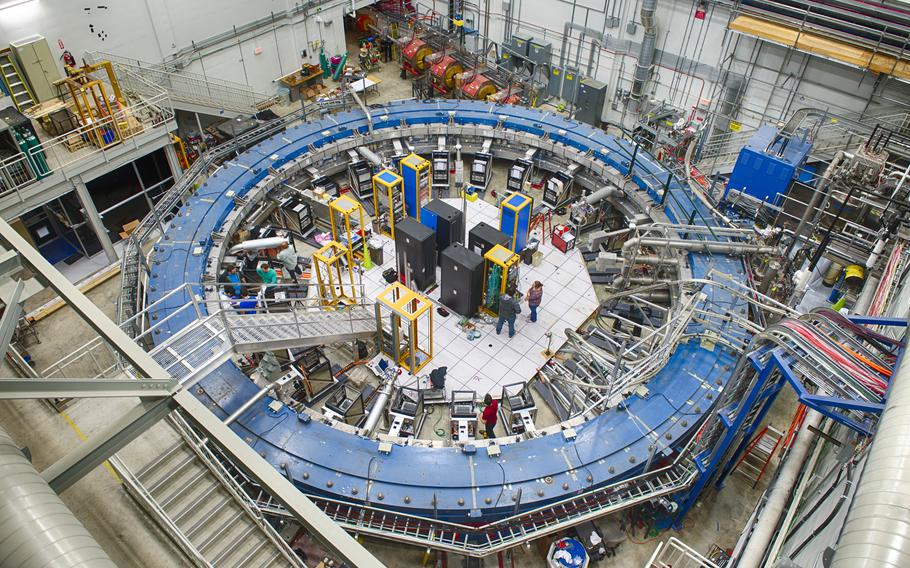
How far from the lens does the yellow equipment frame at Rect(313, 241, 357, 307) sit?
671 inches

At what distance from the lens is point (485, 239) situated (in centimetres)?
1780

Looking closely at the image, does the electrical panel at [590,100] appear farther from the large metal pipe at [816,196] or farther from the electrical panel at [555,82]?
the large metal pipe at [816,196]

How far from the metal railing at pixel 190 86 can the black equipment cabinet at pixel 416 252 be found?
963cm

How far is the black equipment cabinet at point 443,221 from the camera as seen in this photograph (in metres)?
18.8

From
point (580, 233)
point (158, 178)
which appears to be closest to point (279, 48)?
point (158, 178)

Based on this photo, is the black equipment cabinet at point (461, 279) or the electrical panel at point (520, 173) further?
the electrical panel at point (520, 173)

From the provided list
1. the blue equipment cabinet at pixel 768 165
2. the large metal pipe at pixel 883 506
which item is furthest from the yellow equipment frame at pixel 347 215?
the large metal pipe at pixel 883 506

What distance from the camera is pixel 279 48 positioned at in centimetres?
2753

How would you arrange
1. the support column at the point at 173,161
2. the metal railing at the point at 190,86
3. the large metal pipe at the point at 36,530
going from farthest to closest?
the metal railing at the point at 190,86 → the support column at the point at 173,161 → the large metal pipe at the point at 36,530

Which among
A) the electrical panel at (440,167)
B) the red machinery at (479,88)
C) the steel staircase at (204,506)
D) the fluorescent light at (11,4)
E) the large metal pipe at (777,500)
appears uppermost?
the fluorescent light at (11,4)

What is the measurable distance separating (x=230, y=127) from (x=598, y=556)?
68.2 feet

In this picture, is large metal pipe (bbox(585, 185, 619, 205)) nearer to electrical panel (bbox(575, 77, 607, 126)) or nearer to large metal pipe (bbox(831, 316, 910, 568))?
electrical panel (bbox(575, 77, 607, 126))

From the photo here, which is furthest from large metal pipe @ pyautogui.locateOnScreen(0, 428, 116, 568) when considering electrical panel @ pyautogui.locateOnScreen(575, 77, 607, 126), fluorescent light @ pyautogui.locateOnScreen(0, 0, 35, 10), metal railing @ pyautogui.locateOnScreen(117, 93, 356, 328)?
electrical panel @ pyautogui.locateOnScreen(575, 77, 607, 126)

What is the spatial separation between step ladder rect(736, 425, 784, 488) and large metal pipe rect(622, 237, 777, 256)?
516 centimetres
